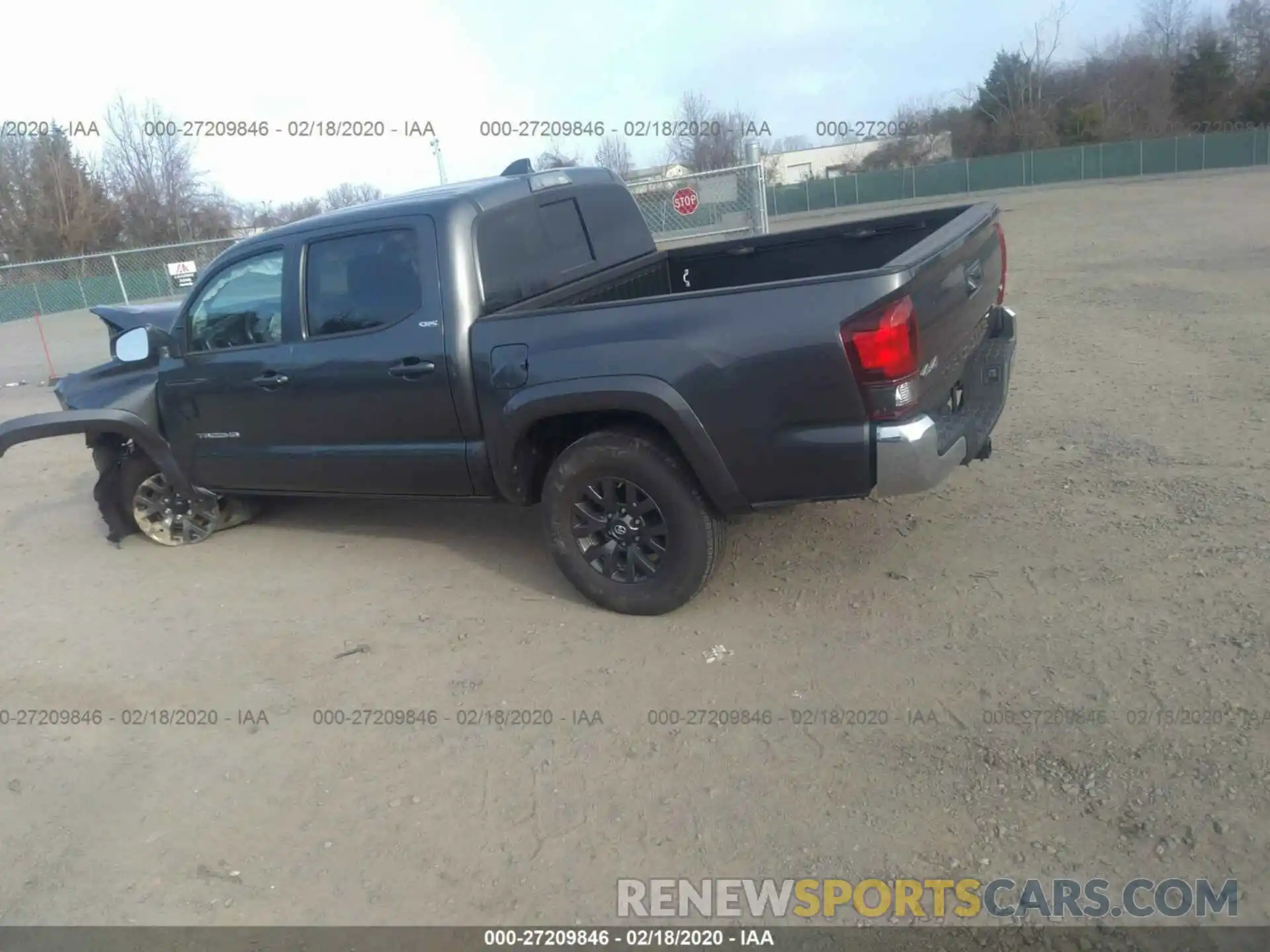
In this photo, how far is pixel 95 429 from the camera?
19.2ft

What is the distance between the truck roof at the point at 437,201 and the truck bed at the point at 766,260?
53cm

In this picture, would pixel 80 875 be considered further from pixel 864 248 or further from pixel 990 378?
pixel 864 248

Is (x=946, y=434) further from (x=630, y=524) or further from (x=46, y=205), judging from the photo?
(x=46, y=205)

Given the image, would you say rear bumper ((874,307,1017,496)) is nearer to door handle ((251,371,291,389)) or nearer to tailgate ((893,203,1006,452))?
tailgate ((893,203,1006,452))

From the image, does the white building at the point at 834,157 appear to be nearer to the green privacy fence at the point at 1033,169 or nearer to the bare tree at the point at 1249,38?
the green privacy fence at the point at 1033,169

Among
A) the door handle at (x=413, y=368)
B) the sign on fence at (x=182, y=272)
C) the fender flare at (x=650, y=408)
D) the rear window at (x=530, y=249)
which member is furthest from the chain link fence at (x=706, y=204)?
the sign on fence at (x=182, y=272)

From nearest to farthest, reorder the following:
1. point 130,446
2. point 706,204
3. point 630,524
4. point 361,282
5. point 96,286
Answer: point 630,524 → point 361,282 → point 130,446 → point 706,204 → point 96,286

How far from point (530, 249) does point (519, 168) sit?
861 millimetres

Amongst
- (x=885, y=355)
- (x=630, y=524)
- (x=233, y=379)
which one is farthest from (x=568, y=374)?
(x=233, y=379)

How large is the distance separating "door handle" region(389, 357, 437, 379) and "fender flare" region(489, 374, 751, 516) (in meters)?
0.53

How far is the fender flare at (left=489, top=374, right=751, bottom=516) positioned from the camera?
13.4ft

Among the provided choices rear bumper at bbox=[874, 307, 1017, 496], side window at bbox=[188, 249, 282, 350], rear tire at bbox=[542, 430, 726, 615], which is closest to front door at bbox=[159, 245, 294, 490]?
side window at bbox=[188, 249, 282, 350]

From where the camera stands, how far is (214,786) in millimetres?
3777

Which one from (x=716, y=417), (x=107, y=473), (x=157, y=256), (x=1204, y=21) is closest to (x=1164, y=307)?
(x=716, y=417)
